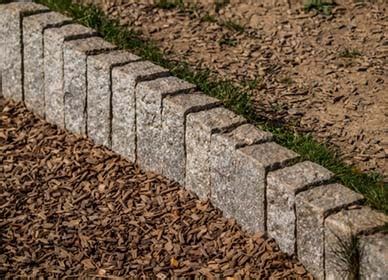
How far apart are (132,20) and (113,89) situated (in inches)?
36.5

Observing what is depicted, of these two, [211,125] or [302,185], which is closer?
[302,185]

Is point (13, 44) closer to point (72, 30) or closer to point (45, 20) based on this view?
point (45, 20)

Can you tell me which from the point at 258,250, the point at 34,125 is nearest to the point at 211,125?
the point at 258,250

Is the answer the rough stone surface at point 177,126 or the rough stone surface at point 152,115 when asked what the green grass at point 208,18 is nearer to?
the rough stone surface at point 152,115

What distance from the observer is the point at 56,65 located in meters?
5.82

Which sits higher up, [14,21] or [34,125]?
[14,21]

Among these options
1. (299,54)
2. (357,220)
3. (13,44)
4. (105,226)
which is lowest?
(105,226)

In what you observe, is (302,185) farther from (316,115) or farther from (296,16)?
(296,16)

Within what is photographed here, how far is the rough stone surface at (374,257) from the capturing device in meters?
4.10

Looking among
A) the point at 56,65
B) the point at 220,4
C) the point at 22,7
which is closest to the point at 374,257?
the point at 56,65

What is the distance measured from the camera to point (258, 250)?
475 cm

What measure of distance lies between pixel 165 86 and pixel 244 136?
1.87 ft

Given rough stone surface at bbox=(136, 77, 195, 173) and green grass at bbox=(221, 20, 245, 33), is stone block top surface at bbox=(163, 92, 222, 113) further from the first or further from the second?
green grass at bbox=(221, 20, 245, 33)

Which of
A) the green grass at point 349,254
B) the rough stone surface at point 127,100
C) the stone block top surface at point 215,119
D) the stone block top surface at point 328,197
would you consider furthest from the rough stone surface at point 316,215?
the rough stone surface at point 127,100
